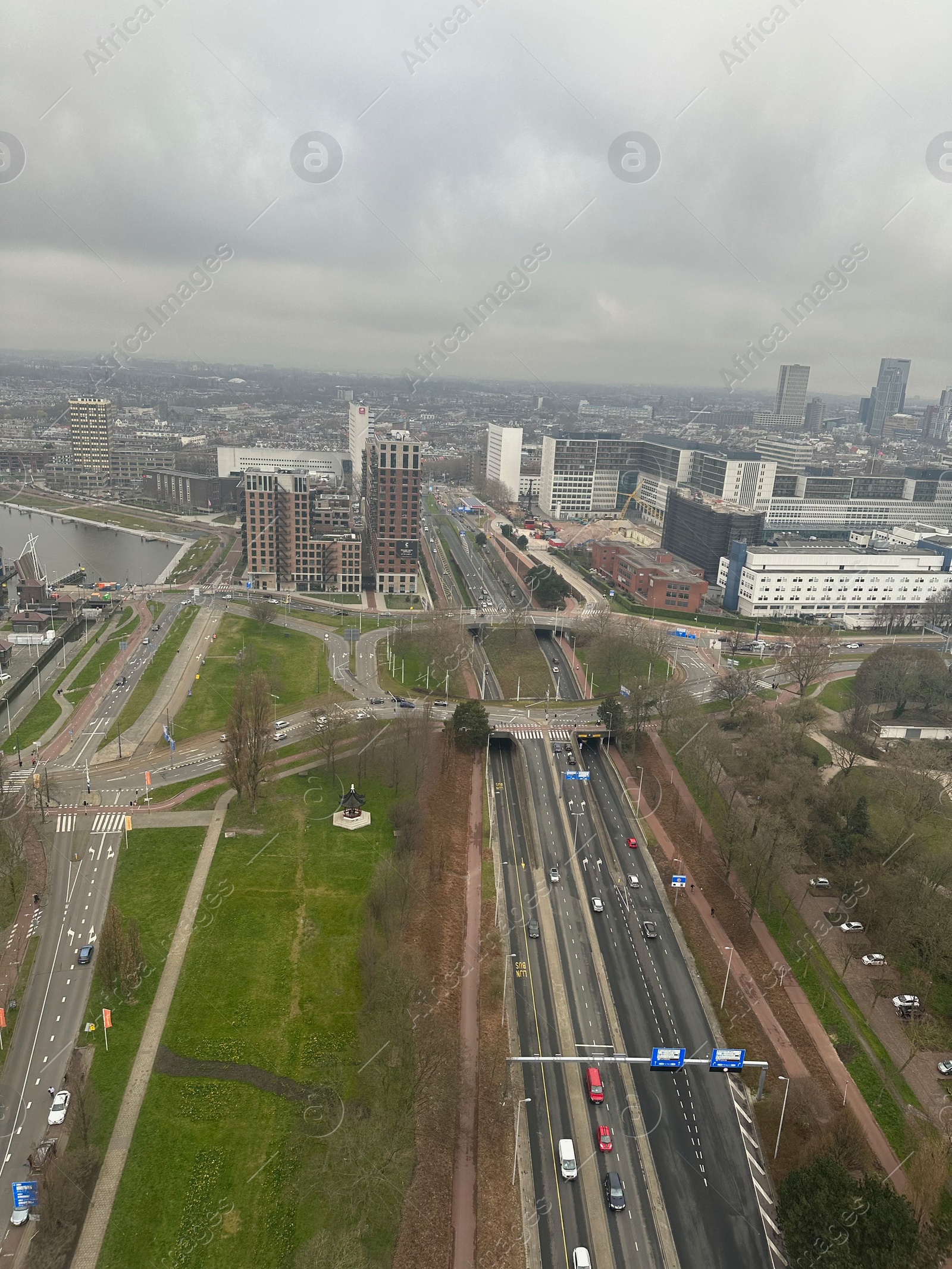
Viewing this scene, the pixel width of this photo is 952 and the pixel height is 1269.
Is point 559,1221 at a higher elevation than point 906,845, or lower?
lower

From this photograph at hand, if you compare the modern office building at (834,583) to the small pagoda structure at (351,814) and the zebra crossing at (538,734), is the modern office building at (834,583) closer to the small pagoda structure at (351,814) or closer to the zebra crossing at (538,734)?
the zebra crossing at (538,734)

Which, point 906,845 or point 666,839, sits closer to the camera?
point 906,845

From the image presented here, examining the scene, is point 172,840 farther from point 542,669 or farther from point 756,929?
point 542,669

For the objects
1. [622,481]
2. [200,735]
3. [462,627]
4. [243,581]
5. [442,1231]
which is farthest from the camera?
[622,481]

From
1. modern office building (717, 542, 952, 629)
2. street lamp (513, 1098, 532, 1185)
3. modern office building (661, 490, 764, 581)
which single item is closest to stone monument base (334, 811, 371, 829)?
street lamp (513, 1098, 532, 1185)

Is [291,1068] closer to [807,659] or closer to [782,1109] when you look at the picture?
[782,1109]

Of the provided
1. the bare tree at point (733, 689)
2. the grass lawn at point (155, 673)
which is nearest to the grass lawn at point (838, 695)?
the bare tree at point (733, 689)

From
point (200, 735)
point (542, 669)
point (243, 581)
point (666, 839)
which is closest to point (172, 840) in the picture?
point (200, 735)
